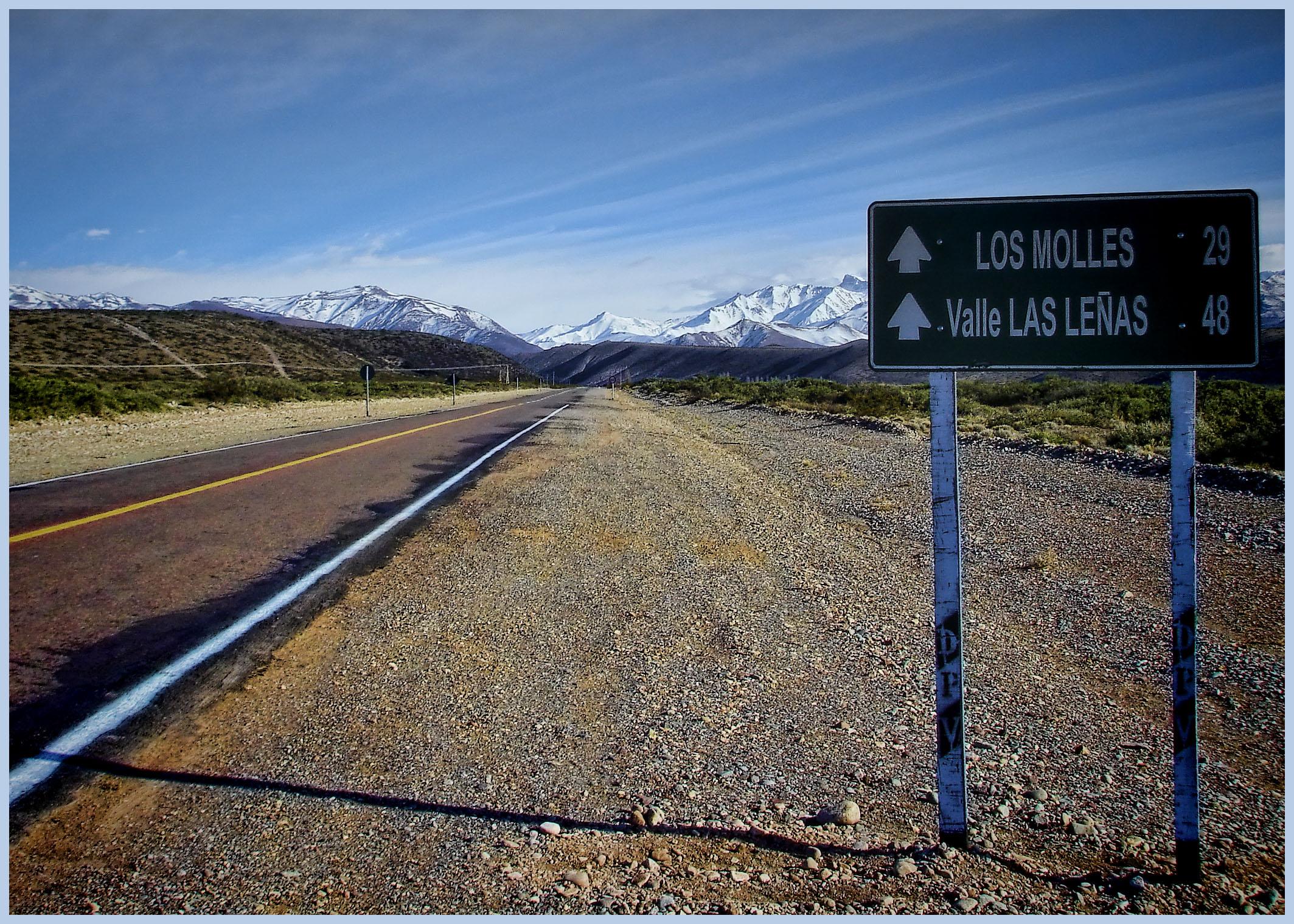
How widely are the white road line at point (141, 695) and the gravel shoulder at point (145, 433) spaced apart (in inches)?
285

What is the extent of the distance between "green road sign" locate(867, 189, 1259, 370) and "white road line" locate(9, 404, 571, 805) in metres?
3.49

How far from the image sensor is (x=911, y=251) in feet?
8.55

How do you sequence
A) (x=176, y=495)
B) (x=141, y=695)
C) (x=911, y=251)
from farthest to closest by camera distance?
(x=176, y=495), (x=141, y=695), (x=911, y=251)

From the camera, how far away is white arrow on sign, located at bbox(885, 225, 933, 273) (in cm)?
261

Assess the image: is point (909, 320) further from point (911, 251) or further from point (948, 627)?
point (948, 627)

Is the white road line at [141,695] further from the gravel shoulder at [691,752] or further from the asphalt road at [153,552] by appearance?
the gravel shoulder at [691,752]

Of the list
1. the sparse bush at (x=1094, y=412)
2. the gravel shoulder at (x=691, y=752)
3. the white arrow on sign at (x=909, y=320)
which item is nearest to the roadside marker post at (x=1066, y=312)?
the white arrow on sign at (x=909, y=320)

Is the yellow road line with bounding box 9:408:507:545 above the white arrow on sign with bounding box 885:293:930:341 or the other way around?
the other way around

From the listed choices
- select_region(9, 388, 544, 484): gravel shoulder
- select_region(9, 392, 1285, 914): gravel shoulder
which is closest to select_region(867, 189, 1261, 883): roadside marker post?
select_region(9, 392, 1285, 914): gravel shoulder

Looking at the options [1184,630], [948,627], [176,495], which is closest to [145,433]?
[176,495]

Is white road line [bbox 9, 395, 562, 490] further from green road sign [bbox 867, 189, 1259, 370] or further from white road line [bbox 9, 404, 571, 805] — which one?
green road sign [bbox 867, 189, 1259, 370]

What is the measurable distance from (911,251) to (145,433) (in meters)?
19.9

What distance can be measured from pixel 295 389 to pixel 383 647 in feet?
133

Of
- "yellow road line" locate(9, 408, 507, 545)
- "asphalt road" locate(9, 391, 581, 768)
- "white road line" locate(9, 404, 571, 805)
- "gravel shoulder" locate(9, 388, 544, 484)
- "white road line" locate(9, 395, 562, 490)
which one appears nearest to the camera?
"white road line" locate(9, 404, 571, 805)
